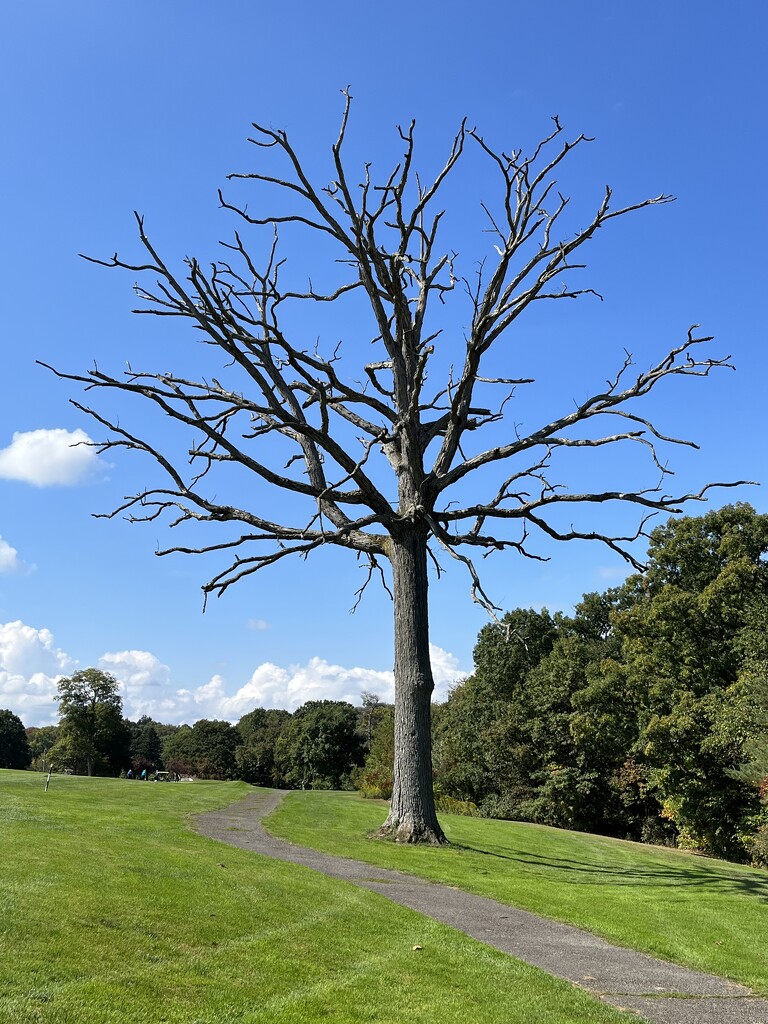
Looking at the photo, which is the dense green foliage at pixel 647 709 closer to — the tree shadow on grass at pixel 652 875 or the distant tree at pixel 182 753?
the tree shadow on grass at pixel 652 875

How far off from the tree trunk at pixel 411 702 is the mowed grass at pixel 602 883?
0.67 meters

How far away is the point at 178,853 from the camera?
32.6 ft

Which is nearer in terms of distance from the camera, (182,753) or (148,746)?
(182,753)

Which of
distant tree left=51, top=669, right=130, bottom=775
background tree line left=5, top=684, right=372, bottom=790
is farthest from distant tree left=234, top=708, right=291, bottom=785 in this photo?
distant tree left=51, top=669, right=130, bottom=775

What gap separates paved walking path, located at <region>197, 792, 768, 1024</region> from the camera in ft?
19.8

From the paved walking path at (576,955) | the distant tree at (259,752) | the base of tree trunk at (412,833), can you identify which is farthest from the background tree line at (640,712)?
the distant tree at (259,752)

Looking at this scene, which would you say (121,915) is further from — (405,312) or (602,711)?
(602,711)

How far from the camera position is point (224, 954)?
5.71 metres

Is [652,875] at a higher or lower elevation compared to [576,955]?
lower

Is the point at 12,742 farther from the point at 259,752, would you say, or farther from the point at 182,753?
the point at 259,752

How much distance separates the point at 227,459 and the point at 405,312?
17.0 feet

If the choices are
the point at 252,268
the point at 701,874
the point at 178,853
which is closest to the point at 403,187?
the point at 252,268

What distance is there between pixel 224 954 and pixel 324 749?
241 feet

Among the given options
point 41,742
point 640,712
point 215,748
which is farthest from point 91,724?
point 640,712
